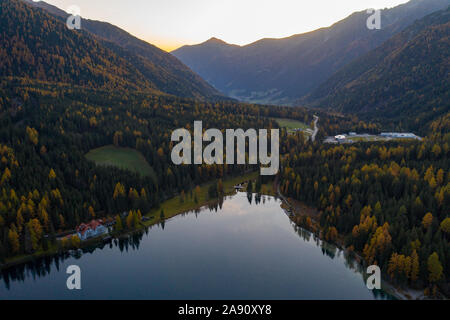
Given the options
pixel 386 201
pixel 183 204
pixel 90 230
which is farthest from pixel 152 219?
pixel 386 201

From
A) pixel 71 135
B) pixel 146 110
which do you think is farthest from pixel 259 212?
pixel 146 110

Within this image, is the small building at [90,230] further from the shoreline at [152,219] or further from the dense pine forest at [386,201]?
the dense pine forest at [386,201]

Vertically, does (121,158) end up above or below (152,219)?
above

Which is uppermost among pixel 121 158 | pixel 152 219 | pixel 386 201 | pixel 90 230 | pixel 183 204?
pixel 121 158

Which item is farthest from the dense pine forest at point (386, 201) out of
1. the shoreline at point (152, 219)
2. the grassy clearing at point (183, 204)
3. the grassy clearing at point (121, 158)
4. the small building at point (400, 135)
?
the grassy clearing at point (121, 158)

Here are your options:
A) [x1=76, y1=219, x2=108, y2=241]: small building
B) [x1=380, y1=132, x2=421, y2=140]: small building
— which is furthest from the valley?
[x1=380, y1=132, x2=421, y2=140]: small building

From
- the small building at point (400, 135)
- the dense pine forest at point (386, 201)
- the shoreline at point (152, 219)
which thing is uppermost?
the small building at point (400, 135)

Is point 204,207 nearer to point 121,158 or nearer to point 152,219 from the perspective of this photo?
point 152,219

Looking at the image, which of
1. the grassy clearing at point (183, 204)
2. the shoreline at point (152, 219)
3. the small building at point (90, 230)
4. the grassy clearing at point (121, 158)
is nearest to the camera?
the shoreline at point (152, 219)
